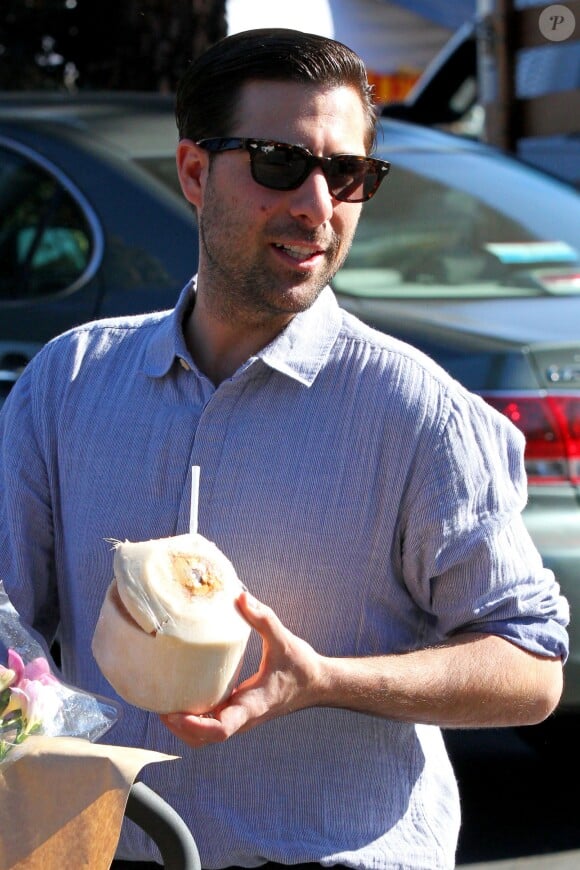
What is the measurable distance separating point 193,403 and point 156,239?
2247 mm

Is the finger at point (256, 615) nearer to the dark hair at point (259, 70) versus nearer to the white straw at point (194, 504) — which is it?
the white straw at point (194, 504)

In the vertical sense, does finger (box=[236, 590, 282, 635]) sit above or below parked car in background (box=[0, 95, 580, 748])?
above

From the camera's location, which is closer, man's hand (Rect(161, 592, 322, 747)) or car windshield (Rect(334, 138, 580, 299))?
man's hand (Rect(161, 592, 322, 747))

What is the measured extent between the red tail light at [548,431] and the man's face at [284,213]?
1.79 metres

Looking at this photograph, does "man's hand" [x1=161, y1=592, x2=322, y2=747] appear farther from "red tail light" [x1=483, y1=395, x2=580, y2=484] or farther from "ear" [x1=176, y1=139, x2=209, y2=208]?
"red tail light" [x1=483, y1=395, x2=580, y2=484]

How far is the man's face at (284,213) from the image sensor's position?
1.88 meters

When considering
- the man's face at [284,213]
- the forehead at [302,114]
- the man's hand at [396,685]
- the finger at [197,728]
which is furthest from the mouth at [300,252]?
the finger at [197,728]

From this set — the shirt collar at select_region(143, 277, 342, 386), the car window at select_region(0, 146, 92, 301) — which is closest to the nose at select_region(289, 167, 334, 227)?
the shirt collar at select_region(143, 277, 342, 386)

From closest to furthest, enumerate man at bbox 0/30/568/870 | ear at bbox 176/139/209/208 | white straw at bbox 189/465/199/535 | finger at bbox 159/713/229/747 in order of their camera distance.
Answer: finger at bbox 159/713/229/747 → white straw at bbox 189/465/199/535 → man at bbox 0/30/568/870 → ear at bbox 176/139/209/208

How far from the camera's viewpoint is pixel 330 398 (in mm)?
1866

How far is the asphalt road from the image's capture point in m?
3.90

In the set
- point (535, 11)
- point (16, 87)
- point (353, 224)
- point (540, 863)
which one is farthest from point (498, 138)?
point (353, 224)

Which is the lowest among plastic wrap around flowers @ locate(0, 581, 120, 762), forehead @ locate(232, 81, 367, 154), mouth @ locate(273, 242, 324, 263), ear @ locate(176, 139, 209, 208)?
plastic wrap around flowers @ locate(0, 581, 120, 762)

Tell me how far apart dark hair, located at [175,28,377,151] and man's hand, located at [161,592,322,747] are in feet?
2.40
